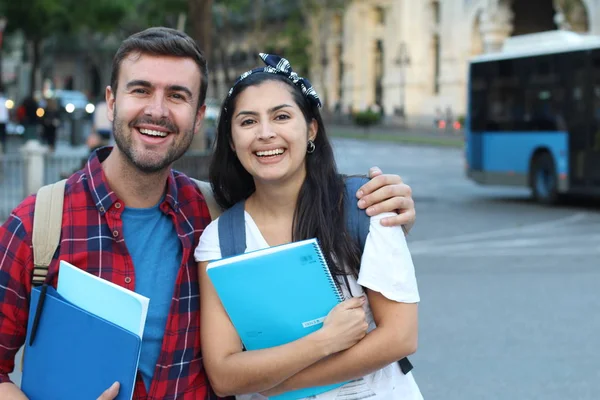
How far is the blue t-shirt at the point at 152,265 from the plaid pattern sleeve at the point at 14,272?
27cm

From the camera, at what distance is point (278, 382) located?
2.67m

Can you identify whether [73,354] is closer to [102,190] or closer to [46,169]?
[102,190]

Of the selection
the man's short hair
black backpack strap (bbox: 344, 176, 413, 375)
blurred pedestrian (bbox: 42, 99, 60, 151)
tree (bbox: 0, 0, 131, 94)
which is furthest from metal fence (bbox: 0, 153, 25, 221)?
blurred pedestrian (bbox: 42, 99, 60, 151)

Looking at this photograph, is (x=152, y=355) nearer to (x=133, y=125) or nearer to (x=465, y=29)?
(x=133, y=125)

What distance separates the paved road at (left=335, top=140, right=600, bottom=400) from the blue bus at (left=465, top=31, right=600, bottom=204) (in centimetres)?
75

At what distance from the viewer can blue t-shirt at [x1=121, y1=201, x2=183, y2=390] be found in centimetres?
278

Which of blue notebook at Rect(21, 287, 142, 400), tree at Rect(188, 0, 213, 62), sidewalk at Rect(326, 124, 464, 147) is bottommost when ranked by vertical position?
sidewalk at Rect(326, 124, 464, 147)

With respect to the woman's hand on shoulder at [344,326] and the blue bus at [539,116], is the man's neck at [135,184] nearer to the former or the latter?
the woman's hand on shoulder at [344,326]

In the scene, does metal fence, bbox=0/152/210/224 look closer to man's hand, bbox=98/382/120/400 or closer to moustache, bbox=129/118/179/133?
moustache, bbox=129/118/179/133

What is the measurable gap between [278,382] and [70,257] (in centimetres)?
66

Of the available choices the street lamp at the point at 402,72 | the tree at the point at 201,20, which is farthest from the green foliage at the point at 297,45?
the tree at the point at 201,20

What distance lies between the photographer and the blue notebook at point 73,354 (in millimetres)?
2541

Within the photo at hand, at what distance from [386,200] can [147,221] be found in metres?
0.69

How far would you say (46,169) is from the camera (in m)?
14.8
